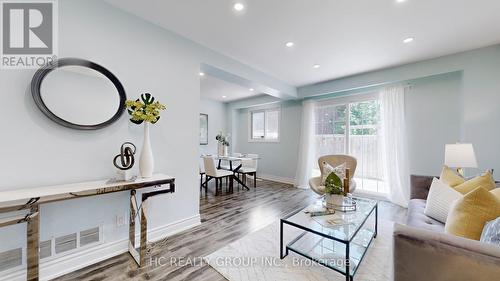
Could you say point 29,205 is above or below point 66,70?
below

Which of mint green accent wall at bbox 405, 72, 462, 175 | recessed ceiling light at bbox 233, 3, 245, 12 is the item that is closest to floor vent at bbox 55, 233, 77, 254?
recessed ceiling light at bbox 233, 3, 245, 12

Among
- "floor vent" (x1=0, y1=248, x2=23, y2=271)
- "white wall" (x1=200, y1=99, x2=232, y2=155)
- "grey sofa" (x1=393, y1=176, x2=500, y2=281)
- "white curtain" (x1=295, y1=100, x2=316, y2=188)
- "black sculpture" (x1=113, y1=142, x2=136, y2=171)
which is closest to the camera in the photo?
"grey sofa" (x1=393, y1=176, x2=500, y2=281)

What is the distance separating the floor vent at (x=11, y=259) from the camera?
4.79 feet

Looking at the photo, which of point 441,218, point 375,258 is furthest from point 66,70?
point 441,218

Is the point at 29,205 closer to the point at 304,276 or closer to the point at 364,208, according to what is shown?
the point at 304,276

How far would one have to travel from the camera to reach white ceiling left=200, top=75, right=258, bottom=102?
15.1 ft

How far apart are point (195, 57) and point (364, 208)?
2.89m

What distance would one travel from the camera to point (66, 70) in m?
1.73

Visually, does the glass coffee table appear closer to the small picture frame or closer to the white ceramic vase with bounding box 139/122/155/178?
the white ceramic vase with bounding box 139/122/155/178

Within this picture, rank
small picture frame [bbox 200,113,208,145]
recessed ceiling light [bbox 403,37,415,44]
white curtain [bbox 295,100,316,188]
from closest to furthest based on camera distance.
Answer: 1. recessed ceiling light [bbox 403,37,415,44]
2. white curtain [bbox 295,100,316,188]
3. small picture frame [bbox 200,113,208,145]

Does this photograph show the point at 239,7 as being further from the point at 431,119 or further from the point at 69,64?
the point at 431,119

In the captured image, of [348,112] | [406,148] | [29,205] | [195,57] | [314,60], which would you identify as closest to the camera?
[29,205]

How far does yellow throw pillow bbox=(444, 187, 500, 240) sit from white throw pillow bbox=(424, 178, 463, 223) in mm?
653

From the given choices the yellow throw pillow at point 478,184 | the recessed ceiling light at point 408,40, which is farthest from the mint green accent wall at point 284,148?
the yellow throw pillow at point 478,184
